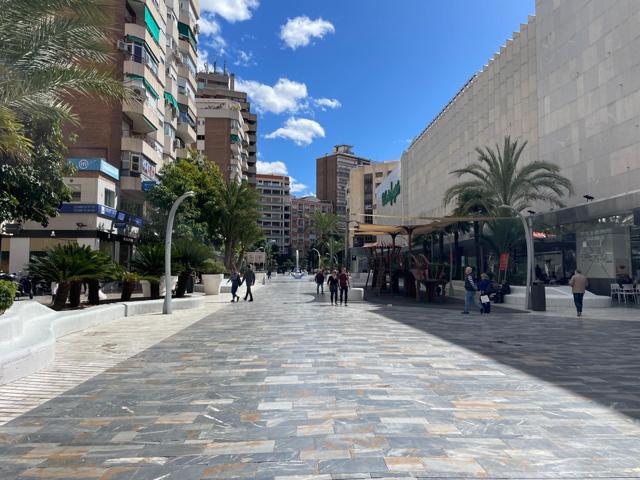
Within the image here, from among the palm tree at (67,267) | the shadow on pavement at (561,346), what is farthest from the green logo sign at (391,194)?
the palm tree at (67,267)

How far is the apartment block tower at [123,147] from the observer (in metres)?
29.3

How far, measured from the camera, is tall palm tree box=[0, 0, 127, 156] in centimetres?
839

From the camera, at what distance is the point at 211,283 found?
91.6 feet

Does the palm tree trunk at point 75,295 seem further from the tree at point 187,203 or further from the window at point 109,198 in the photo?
the window at point 109,198

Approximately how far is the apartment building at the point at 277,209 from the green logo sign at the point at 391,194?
62662mm

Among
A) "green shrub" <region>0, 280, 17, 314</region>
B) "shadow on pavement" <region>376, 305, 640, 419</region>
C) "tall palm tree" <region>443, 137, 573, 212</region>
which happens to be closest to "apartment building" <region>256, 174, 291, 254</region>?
"tall palm tree" <region>443, 137, 573, 212</region>

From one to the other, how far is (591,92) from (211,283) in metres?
22.5

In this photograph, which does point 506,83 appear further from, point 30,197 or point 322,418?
point 322,418

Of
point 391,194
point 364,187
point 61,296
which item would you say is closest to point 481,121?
point 391,194

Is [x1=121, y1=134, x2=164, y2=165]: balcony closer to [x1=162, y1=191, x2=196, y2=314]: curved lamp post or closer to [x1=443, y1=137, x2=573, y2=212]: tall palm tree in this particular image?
[x1=162, y1=191, x2=196, y2=314]: curved lamp post

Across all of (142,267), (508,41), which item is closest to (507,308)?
(142,267)

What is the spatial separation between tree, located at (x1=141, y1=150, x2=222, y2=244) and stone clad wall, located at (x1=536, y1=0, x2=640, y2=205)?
21.9 meters

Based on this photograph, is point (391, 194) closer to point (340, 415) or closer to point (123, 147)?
point (123, 147)

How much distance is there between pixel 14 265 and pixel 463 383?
30.2 metres
